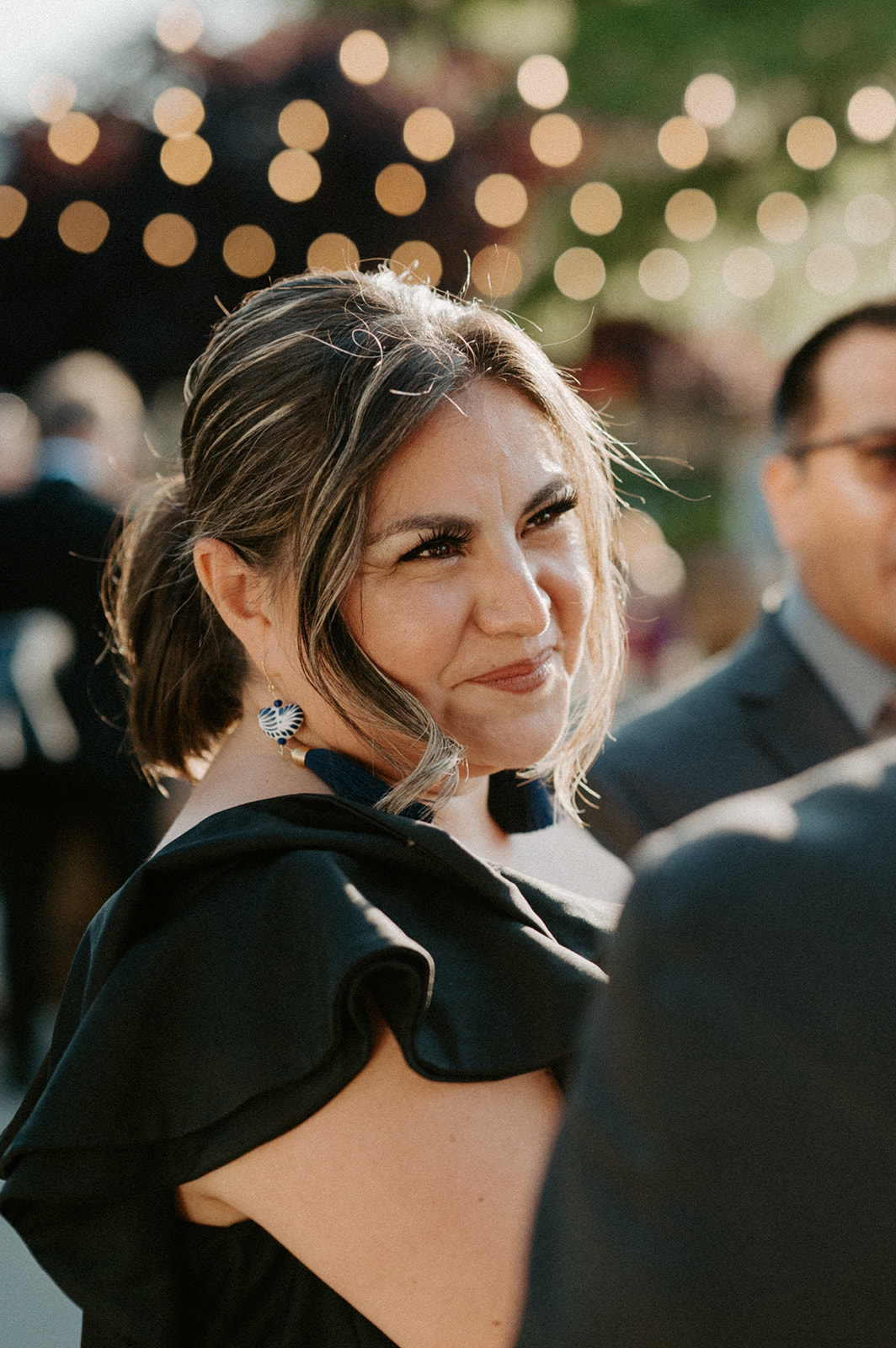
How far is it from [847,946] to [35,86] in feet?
29.1

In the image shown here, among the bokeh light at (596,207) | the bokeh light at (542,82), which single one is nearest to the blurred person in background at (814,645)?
the bokeh light at (542,82)

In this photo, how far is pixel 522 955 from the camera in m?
1.29

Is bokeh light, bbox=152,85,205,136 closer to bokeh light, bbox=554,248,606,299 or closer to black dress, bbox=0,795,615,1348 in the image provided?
bokeh light, bbox=554,248,606,299

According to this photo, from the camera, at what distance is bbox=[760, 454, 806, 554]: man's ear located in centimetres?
293

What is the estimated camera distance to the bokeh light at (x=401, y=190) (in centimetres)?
835

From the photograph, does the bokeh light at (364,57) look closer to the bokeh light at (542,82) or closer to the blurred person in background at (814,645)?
the bokeh light at (542,82)

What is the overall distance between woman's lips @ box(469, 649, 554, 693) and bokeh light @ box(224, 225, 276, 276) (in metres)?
7.25

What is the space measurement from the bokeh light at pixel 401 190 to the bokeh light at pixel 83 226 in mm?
1841

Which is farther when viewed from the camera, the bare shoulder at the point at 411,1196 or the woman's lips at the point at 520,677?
the woman's lips at the point at 520,677

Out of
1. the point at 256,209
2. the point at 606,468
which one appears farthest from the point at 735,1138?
the point at 256,209

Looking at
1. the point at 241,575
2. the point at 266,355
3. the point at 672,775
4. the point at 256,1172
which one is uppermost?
the point at 266,355

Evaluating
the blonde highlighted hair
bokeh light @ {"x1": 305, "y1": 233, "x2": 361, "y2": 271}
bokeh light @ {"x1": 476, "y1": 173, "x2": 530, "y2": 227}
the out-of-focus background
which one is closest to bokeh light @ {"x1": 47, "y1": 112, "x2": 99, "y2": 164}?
the out-of-focus background

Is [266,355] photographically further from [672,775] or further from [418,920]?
[672,775]

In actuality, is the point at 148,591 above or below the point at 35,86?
below
